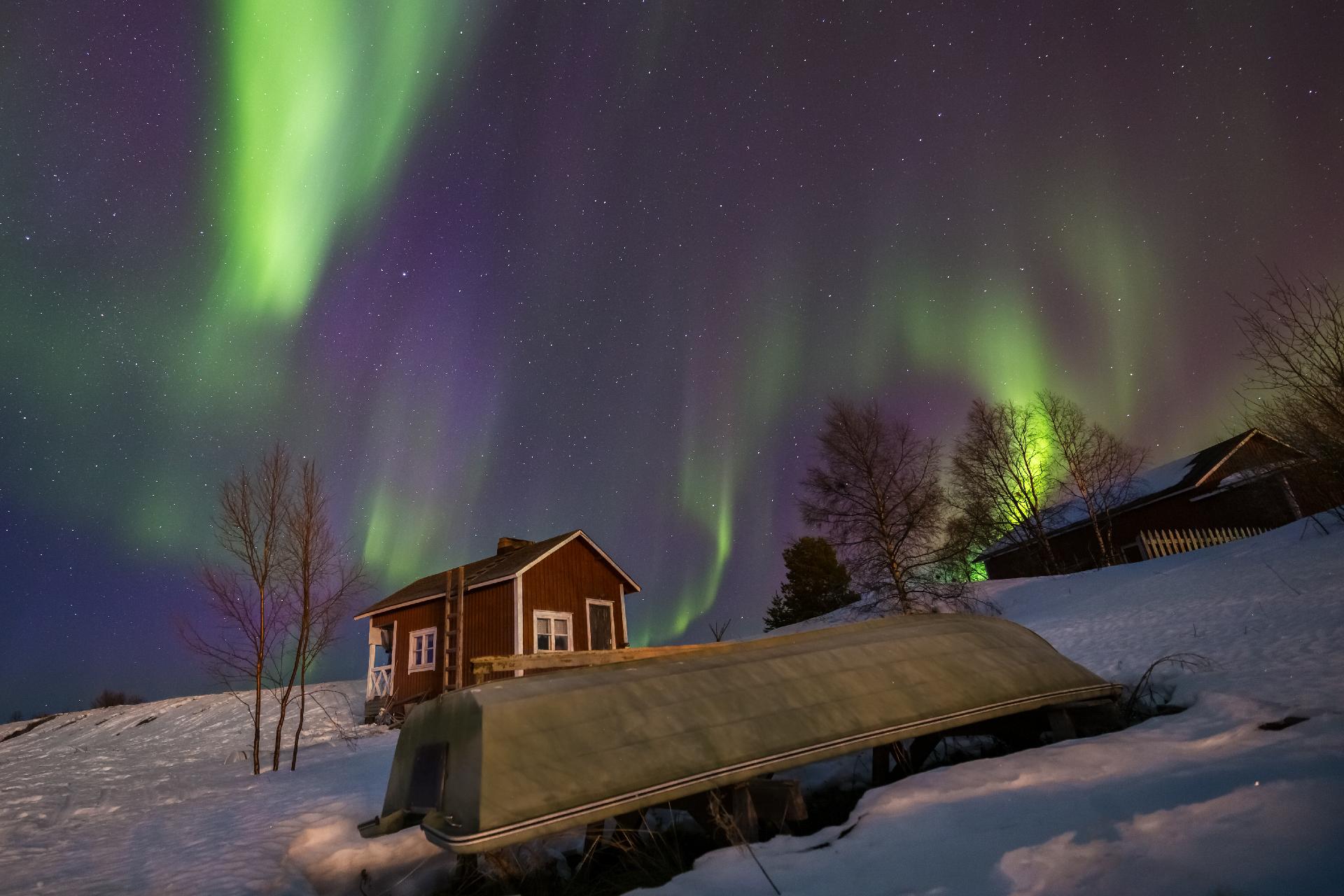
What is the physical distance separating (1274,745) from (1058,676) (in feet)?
8.34

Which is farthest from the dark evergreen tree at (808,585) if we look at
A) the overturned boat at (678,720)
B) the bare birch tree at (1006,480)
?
the overturned boat at (678,720)

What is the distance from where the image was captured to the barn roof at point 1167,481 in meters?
25.9

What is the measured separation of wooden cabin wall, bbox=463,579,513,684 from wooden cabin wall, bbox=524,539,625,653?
53 centimetres

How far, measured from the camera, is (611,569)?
81.2ft

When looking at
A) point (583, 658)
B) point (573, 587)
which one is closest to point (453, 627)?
point (573, 587)

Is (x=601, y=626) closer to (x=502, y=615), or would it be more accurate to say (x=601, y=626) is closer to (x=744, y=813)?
(x=502, y=615)

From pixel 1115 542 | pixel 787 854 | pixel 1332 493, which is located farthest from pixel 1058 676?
pixel 1115 542

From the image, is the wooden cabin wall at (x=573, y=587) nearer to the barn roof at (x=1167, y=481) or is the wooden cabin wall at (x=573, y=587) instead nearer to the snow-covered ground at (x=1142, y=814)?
the snow-covered ground at (x=1142, y=814)

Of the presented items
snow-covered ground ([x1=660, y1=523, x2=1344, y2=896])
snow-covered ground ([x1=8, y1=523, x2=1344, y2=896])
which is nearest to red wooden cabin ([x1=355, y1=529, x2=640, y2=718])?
snow-covered ground ([x1=8, y1=523, x2=1344, y2=896])

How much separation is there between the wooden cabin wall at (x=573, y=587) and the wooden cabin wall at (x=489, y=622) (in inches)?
21.0

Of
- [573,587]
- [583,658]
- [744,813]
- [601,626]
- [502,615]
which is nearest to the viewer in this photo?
[744,813]

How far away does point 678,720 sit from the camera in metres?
5.08

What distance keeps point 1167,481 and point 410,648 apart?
106ft

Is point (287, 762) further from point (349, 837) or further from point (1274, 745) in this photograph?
point (1274, 745)
